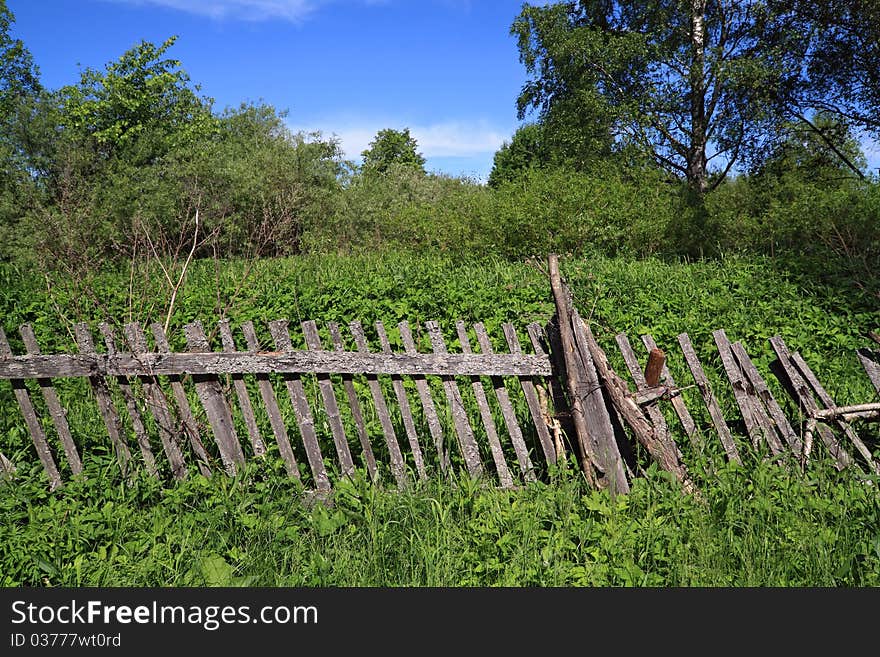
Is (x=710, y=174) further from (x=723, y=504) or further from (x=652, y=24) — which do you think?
(x=723, y=504)

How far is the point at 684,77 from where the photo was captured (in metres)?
18.4

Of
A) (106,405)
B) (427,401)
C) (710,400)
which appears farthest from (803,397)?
Result: (106,405)

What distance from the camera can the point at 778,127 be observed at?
18.4 meters

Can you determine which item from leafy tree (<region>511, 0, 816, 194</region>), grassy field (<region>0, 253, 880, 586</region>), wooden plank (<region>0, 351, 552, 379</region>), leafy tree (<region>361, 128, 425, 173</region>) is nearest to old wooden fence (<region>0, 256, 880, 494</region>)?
wooden plank (<region>0, 351, 552, 379</region>)

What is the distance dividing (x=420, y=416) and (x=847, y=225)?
10.7 metres

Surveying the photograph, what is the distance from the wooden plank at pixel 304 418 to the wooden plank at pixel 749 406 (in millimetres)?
2854

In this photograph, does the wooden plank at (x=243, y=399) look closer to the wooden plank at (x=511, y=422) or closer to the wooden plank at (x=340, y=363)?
the wooden plank at (x=340, y=363)

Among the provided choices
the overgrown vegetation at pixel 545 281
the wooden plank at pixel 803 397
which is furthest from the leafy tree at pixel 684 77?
the wooden plank at pixel 803 397

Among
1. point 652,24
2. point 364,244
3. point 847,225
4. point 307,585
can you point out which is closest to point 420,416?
point 307,585

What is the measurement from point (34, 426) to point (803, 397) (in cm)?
538

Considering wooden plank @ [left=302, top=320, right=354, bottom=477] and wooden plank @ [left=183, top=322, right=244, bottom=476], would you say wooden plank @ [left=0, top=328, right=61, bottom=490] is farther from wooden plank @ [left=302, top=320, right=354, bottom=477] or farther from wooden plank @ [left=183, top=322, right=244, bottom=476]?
wooden plank @ [left=302, top=320, right=354, bottom=477]

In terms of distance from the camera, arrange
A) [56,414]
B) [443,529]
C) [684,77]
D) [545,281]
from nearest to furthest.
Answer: [443,529] → [56,414] → [545,281] → [684,77]

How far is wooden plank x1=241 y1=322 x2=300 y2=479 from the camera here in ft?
13.4

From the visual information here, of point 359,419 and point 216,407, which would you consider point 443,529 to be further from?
point 216,407
